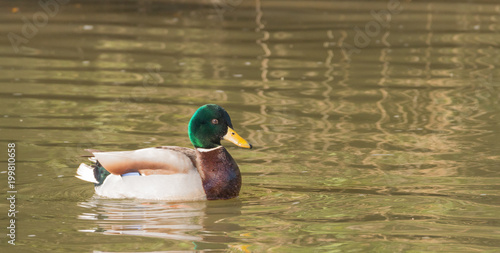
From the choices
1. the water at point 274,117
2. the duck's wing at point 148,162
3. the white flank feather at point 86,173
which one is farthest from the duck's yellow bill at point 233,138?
the white flank feather at point 86,173

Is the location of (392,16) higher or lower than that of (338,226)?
higher

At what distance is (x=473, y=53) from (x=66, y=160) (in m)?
8.76

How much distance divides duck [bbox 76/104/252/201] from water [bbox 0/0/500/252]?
0.12 m

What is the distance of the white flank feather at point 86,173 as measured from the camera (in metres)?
8.73

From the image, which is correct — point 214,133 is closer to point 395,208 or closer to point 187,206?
point 187,206

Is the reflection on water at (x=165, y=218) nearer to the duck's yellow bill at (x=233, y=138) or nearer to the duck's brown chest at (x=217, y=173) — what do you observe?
the duck's brown chest at (x=217, y=173)

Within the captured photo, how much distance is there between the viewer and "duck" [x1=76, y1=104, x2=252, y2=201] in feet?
27.7

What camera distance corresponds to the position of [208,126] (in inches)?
337

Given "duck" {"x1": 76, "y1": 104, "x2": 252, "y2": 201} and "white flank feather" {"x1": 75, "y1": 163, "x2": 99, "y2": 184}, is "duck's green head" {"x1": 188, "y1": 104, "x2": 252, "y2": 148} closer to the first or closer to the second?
"duck" {"x1": 76, "y1": 104, "x2": 252, "y2": 201}

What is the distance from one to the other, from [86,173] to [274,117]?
3.75 meters

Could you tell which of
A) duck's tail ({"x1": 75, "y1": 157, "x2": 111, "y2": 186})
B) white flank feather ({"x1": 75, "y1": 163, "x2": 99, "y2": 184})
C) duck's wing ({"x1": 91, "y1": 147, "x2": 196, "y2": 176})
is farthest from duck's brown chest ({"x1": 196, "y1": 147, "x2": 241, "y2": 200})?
white flank feather ({"x1": 75, "y1": 163, "x2": 99, "y2": 184})

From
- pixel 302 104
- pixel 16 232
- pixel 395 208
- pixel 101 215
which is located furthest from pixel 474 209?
pixel 302 104

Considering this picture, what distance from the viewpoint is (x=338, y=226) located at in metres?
7.92

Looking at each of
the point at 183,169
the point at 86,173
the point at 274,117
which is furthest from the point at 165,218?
the point at 274,117
